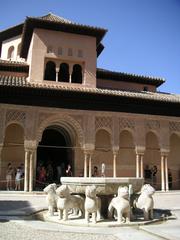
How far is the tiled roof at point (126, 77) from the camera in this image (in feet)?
66.2

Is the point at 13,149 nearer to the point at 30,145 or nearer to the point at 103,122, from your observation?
the point at 30,145

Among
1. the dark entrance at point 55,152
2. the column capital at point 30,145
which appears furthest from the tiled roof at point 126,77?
the column capital at point 30,145

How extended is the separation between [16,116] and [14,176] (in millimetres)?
3310

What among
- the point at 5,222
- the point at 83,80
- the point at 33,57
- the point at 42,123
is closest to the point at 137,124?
the point at 83,80

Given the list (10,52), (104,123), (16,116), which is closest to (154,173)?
(104,123)

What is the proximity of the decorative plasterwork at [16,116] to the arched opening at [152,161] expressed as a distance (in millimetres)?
8058

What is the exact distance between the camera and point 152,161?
19.7 metres

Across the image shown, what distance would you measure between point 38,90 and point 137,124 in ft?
19.0

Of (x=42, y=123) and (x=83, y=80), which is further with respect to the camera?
(x=83, y=80)

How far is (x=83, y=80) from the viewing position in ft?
58.7

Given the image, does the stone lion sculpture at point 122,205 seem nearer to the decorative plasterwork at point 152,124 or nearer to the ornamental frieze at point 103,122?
the ornamental frieze at point 103,122

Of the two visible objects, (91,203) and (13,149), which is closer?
(91,203)

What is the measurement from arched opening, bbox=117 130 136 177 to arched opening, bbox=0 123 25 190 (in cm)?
577

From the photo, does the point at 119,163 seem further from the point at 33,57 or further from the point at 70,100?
the point at 33,57
